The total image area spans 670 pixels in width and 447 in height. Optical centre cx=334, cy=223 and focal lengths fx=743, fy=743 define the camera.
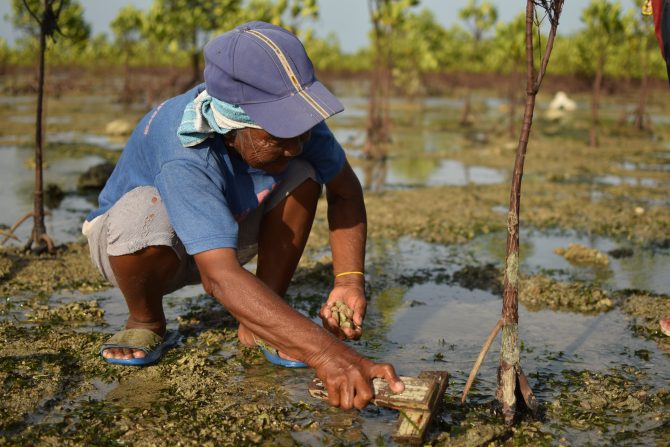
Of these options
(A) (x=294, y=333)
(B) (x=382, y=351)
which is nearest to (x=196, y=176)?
(A) (x=294, y=333)

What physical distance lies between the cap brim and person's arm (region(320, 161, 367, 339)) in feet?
2.48

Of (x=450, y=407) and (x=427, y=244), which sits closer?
(x=450, y=407)

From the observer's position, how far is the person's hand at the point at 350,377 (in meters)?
2.15

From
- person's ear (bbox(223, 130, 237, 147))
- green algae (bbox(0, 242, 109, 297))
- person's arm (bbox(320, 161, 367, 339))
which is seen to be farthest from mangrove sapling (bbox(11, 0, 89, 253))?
person's ear (bbox(223, 130, 237, 147))

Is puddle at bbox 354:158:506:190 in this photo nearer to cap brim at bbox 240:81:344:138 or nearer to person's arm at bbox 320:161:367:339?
person's arm at bbox 320:161:367:339

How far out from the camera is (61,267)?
14.7 ft

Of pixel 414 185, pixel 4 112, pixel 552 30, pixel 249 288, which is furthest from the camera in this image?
pixel 4 112

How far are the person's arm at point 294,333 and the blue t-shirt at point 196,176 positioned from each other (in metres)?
0.08

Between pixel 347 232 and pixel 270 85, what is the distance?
0.92 metres

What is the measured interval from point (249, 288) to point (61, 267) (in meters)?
2.54

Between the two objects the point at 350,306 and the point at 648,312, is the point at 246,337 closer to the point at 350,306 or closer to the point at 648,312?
the point at 350,306

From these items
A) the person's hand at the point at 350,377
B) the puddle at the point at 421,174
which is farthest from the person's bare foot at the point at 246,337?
the puddle at the point at 421,174

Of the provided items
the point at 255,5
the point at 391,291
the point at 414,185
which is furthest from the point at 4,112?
the point at 391,291

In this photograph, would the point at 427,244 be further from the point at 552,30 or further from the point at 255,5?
the point at 255,5
